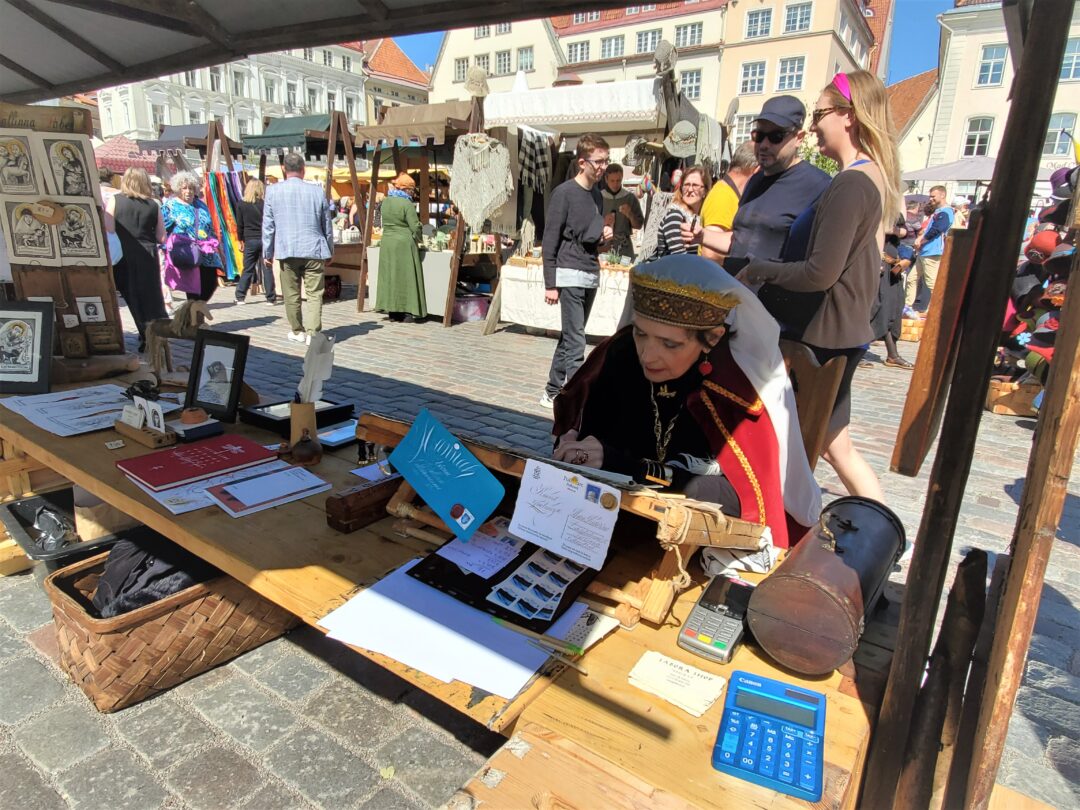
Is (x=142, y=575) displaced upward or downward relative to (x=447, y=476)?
downward

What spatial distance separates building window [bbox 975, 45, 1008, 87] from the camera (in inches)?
1152

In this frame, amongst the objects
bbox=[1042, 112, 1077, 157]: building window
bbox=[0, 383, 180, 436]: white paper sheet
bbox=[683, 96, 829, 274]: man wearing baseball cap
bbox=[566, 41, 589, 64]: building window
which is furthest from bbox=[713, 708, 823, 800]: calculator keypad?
bbox=[566, 41, 589, 64]: building window

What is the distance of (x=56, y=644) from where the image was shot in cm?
236

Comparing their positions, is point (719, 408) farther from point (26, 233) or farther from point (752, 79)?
point (752, 79)

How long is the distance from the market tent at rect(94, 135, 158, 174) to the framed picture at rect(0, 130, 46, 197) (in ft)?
69.5

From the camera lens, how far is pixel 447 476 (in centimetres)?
159

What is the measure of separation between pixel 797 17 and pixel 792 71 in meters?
2.92

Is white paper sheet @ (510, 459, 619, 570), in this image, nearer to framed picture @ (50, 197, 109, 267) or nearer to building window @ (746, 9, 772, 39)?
framed picture @ (50, 197, 109, 267)

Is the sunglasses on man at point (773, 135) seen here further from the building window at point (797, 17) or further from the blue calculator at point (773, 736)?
the building window at point (797, 17)

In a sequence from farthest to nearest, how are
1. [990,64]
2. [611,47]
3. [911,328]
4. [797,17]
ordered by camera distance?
[611,47] → [797,17] → [990,64] → [911,328]

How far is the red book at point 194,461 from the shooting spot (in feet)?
6.55

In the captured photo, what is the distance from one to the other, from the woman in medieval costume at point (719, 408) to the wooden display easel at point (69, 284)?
2857 millimetres

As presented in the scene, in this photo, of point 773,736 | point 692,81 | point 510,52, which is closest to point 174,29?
point 773,736

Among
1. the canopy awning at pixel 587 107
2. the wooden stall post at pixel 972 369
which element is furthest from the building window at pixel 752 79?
the wooden stall post at pixel 972 369
